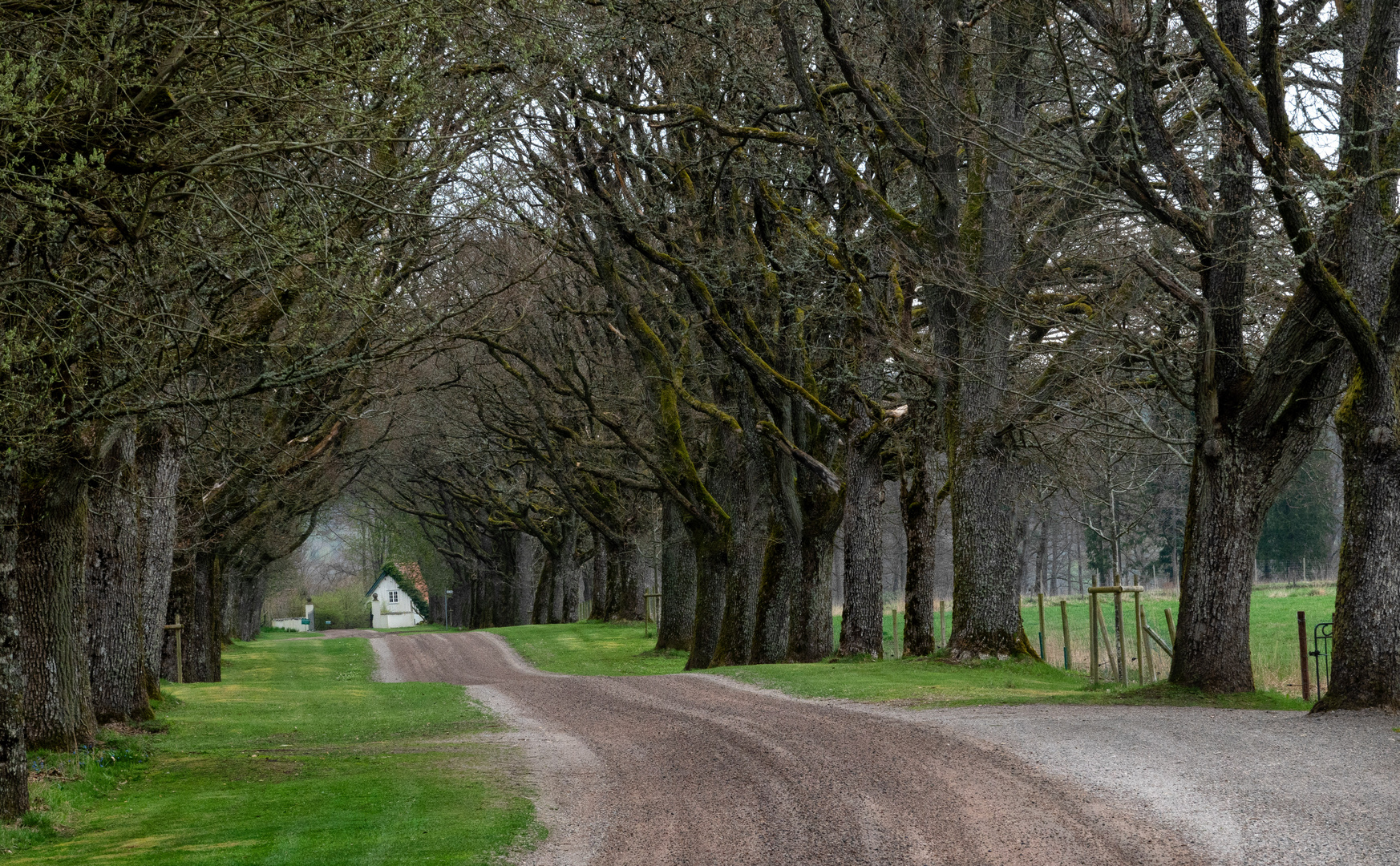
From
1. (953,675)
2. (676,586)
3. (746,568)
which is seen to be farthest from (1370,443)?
(676,586)

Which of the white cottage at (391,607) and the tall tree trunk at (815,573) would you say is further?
the white cottage at (391,607)

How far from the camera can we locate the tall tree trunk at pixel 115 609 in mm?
15594

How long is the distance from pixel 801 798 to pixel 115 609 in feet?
36.7

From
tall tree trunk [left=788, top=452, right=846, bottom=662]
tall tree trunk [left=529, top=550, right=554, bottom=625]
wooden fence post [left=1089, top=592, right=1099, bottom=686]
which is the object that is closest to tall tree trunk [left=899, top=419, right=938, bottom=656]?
tall tree trunk [left=788, top=452, right=846, bottom=662]

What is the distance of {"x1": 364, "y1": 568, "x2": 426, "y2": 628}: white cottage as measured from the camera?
351ft

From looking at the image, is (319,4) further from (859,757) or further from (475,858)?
(859,757)

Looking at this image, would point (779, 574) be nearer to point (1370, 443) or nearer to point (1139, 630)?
point (1139, 630)

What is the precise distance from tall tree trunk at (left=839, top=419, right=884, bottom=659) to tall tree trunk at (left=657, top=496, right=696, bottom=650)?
28.7 feet

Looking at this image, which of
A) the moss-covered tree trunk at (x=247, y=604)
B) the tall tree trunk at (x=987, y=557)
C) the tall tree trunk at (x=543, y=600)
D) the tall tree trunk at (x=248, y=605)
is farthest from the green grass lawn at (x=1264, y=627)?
the tall tree trunk at (x=248, y=605)

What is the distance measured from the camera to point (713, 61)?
18578 mm

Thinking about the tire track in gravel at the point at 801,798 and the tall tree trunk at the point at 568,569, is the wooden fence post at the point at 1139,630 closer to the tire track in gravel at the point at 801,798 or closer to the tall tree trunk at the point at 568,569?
the tire track in gravel at the point at 801,798

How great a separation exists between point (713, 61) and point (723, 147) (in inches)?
73.7

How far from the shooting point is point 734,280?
70.0 ft

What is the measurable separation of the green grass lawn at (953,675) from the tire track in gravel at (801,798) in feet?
4.95
